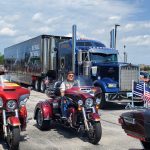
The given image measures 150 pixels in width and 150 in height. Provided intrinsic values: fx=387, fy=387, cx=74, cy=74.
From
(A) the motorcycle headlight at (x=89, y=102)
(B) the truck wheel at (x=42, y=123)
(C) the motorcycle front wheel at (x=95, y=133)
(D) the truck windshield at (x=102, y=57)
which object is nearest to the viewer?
(C) the motorcycle front wheel at (x=95, y=133)

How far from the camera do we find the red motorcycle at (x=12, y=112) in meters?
7.64

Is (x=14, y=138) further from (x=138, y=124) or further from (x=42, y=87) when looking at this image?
(x=42, y=87)

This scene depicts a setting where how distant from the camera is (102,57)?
19281 millimetres

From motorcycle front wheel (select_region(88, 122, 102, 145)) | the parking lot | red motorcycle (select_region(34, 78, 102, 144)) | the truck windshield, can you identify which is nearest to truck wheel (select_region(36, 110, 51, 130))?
red motorcycle (select_region(34, 78, 102, 144))

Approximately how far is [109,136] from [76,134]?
0.85m

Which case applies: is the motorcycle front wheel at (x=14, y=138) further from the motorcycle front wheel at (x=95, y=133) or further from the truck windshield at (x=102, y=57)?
the truck windshield at (x=102, y=57)

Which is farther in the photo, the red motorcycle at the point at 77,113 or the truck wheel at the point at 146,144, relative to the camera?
the red motorcycle at the point at 77,113

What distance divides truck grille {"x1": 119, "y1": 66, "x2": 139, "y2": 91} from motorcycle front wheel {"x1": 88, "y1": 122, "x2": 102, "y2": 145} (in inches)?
341

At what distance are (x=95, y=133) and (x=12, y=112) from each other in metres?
1.90

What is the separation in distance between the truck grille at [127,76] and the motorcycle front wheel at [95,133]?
28.4 feet

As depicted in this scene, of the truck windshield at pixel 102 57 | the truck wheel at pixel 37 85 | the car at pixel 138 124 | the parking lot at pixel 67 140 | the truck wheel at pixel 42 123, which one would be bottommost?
the parking lot at pixel 67 140

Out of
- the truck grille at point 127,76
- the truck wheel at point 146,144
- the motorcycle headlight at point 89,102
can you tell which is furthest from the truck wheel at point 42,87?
the truck wheel at point 146,144

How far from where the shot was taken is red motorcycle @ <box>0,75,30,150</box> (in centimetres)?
764

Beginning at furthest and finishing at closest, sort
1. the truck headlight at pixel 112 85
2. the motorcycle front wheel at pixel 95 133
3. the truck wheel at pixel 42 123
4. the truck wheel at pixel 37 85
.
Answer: the truck wheel at pixel 37 85, the truck headlight at pixel 112 85, the truck wheel at pixel 42 123, the motorcycle front wheel at pixel 95 133
